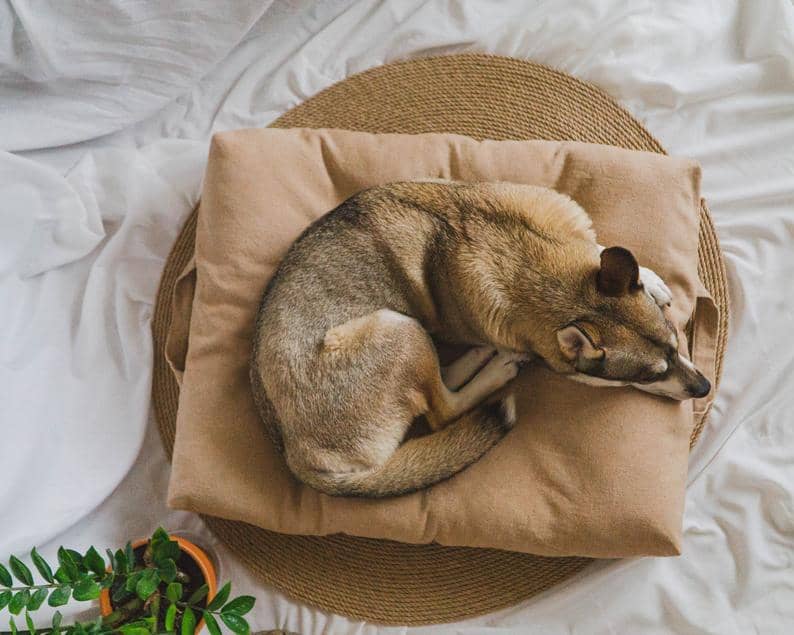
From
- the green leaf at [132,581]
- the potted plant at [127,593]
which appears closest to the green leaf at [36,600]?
the potted plant at [127,593]

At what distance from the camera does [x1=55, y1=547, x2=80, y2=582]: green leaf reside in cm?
229

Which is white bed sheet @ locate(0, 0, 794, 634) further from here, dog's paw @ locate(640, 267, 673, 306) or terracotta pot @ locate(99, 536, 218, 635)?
dog's paw @ locate(640, 267, 673, 306)

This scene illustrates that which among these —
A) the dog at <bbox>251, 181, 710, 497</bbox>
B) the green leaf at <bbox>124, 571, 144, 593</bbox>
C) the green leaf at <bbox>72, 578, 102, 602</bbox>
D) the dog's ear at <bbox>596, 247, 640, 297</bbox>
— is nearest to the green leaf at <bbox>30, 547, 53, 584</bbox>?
the green leaf at <bbox>72, 578, 102, 602</bbox>

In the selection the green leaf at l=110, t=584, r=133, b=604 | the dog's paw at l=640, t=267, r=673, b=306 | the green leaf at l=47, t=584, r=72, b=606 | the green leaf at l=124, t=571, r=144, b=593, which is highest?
the dog's paw at l=640, t=267, r=673, b=306

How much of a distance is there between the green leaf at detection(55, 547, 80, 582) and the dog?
705mm

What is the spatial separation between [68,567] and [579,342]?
1.64 metres

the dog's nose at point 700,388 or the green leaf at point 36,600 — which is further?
the dog's nose at point 700,388

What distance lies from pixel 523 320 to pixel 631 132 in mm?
1030

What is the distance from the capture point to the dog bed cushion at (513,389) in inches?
99.3

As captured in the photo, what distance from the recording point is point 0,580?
2.32 meters

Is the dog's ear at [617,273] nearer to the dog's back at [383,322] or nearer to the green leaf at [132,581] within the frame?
the dog's back at [383,322]

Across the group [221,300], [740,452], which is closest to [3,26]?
[221,300]

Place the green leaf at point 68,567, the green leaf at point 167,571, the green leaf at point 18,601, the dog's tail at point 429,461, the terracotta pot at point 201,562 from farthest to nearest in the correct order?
1. the terracotta pot at point 201,562
2. the dog's tail at point 429,461
3. the green leaf at point 167,571
4. the green leaf at point 68,567
5. the green leaf at point 18,601

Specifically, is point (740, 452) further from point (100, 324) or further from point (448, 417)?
point (100, 324)
